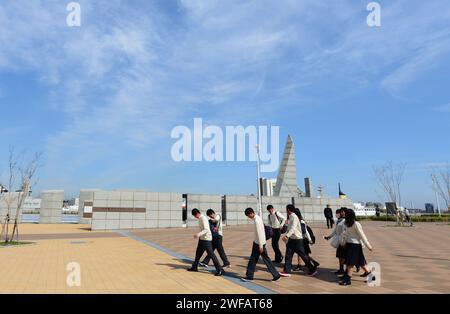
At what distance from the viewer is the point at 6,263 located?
8.80 meters

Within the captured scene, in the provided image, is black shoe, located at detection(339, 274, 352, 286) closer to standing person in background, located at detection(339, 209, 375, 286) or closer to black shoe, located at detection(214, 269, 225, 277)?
standing person in background, located at detection(339, 209, 375, 286)

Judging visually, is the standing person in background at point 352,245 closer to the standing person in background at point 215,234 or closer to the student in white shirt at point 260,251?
the student in white shirt at point 260,251

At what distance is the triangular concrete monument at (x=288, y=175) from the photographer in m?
33.7

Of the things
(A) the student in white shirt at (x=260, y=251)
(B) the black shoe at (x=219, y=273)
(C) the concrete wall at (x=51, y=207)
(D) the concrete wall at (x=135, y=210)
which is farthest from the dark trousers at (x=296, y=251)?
(C) the concrete wall at (x=51, y=207)

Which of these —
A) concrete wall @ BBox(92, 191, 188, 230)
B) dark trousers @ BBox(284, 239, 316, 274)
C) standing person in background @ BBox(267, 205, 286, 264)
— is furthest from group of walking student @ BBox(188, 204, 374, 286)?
concrete wall @ BBox(92, 191, 188, 230)

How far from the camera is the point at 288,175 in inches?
1353

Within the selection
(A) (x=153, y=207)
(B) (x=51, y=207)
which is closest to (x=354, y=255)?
(A) (x=153, y=207)

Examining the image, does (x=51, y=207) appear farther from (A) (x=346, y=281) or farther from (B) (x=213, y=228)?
Answer: (A) (x=346, y=281)

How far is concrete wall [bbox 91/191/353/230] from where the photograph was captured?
76.0ft

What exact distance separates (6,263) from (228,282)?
23.2ft

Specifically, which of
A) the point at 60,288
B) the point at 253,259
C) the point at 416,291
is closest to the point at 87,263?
the point at 60,288

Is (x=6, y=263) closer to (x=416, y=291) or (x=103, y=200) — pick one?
(x=416, y=291)

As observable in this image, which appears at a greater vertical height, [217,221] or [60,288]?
[217,221]
